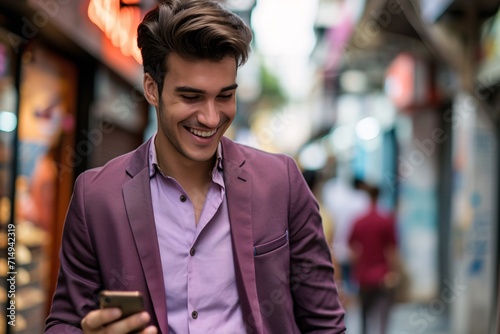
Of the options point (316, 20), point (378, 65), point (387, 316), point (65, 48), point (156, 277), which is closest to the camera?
point (156, 277)

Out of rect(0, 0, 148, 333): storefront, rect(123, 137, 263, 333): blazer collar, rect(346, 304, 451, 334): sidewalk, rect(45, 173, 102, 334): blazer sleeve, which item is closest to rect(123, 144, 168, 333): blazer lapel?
rect(123, 137, 263, 333): blazer collar

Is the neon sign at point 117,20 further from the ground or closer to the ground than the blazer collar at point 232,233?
further from the ground

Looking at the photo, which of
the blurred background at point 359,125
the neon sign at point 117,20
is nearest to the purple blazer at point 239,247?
the blurred background at point 359,125

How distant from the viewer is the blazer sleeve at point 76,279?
2.06m

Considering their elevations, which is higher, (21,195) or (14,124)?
(14,124)

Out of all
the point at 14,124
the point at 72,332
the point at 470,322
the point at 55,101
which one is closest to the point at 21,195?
the point at 14,124

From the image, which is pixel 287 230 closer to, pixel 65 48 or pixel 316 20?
pixel 65 48

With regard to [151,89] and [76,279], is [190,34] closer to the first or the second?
[151,89]

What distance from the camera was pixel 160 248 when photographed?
2102 millimetres

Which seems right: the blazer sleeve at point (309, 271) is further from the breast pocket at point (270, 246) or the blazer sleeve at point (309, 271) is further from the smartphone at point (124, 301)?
the smartphone at point (124, 301)

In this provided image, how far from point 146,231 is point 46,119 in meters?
4.37

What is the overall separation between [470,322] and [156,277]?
821cm

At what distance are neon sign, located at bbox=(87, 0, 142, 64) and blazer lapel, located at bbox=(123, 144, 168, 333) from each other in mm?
4193

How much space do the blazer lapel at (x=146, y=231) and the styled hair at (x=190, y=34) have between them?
0.96 ft
